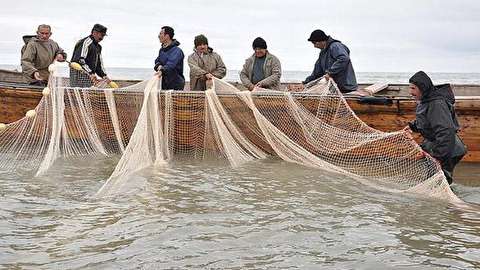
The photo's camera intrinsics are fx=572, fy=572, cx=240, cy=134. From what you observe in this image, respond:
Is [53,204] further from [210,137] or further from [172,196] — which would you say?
[210,137]

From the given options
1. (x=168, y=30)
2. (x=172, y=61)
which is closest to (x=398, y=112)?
(x=172, y=61)

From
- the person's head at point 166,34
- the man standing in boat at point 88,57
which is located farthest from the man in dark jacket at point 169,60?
the man standing in boat at point 88,57

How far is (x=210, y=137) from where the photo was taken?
8.41 m

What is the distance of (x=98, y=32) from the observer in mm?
9305

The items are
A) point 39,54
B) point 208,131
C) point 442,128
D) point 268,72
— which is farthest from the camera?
point 39,54

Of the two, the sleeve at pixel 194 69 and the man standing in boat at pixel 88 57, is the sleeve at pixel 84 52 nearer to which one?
the man standing in boat at pixel 88 57

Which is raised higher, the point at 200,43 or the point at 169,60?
the point at 200,43

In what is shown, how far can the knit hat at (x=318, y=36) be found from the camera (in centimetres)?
856

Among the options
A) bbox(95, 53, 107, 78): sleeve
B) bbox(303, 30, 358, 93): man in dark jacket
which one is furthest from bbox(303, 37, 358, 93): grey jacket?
bbox(95, 53, 107, 78): sleeve

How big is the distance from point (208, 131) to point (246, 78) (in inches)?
56.7

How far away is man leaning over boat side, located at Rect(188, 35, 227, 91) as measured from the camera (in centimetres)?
930

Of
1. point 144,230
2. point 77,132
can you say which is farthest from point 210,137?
point 144,230

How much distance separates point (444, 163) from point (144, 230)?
328cm

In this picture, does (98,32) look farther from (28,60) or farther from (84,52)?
(28,60)
